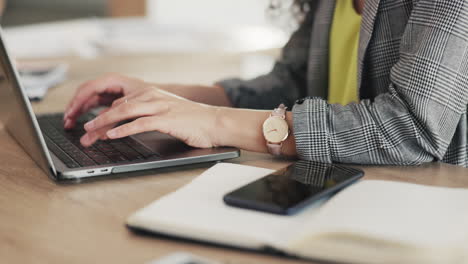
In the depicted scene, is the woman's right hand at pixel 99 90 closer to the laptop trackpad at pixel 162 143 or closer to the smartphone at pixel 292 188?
the laptop trackpad at pixel 162 143

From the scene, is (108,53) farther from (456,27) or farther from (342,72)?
(456,27)

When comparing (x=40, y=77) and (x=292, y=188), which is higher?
(x=292, y=188)

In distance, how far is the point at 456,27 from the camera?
82cm

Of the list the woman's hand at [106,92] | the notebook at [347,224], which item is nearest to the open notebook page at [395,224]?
the notebook at [347,224]

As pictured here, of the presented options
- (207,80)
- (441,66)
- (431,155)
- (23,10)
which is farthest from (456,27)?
(23,10)

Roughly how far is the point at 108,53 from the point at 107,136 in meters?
1.79

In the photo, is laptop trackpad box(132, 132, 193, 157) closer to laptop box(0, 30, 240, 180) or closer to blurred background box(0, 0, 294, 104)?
laptop box(0, 30, 240, 180)

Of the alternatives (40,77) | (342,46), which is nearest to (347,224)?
(342,46)

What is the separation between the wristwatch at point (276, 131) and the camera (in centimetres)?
88

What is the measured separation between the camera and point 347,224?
1.81 feet

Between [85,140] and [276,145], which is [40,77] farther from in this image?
[276,145]

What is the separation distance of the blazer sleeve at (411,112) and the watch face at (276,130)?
0.08ft

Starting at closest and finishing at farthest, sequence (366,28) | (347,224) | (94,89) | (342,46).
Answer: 1. (347,224)
2. (366,28)
3. (94,89)
4. (342,46)

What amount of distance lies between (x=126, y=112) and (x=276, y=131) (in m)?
0.22
